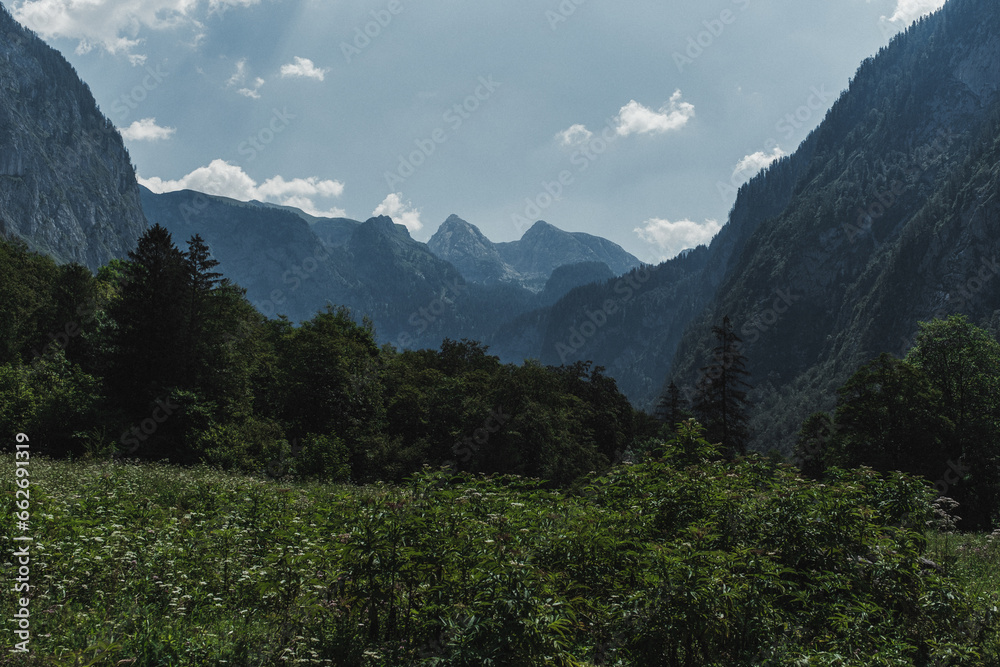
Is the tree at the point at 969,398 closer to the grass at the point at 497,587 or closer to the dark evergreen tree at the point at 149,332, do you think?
the grass at the point at 497,587

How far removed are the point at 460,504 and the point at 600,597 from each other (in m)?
2.04

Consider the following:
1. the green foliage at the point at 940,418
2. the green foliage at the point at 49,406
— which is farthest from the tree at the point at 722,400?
the green foliage at the point at 49,406

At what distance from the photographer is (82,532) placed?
754 centimetres

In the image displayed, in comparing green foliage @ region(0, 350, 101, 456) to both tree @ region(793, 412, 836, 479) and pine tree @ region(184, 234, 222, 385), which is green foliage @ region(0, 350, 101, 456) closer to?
pine tree @ region(184, 234, 222, 385)

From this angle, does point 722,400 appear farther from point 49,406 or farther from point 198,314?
point 49,406

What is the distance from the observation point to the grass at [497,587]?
5.14 metres

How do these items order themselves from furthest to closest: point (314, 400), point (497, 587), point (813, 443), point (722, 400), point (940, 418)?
point (722, 400) → point (813, 443) → point (314, 400) → point (940, 418) → point (497, 587)

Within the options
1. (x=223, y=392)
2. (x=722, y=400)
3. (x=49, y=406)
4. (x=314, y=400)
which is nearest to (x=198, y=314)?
(x=223, y=392)

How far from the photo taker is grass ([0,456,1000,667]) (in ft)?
16.9

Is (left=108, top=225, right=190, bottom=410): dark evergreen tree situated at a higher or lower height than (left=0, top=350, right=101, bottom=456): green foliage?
higher

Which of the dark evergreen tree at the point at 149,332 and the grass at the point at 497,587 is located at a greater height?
the dark evergreen tree at the point at 149,332

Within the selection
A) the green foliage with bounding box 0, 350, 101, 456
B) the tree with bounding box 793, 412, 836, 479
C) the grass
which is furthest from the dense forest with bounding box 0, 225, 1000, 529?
the grass

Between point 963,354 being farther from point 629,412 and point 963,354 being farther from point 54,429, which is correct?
point 54,429

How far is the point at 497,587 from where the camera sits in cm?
495
